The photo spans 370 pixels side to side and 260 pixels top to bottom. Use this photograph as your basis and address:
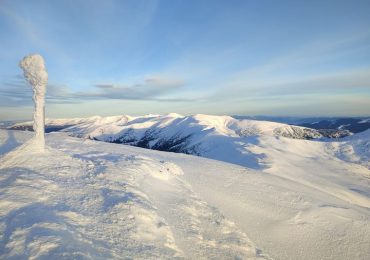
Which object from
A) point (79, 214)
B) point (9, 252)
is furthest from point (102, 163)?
point (9, 252)

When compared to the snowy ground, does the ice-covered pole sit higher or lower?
higher

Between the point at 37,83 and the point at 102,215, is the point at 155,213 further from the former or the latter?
the point at 37,83

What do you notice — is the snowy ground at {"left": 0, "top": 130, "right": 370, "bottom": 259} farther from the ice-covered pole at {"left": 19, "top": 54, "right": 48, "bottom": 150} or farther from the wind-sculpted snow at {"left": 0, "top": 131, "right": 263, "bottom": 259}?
the ice-covered pole at {"left": 19, "top": 54, "right": 48, "bottom": 150}

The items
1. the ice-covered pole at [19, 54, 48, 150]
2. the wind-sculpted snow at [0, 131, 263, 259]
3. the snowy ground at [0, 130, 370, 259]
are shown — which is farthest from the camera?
the ice-covered pole at [19, 54, 48, 150]

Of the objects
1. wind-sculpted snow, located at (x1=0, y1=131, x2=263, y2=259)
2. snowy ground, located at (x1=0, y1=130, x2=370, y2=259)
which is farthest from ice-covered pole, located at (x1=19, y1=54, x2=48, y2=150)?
wind-sculpted snow, located at (x1=0, y1=131, x2=263, y2=259)

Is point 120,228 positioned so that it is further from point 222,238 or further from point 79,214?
point 222,238

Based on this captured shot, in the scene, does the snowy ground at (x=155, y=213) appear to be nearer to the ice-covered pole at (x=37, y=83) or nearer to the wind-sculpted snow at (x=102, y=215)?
the wind-sculpted snow at (x=102, y=215)

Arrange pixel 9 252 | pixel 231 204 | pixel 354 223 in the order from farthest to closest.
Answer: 1. pixel 354 223
2. pixel 231 204
3. pixel 9 252
